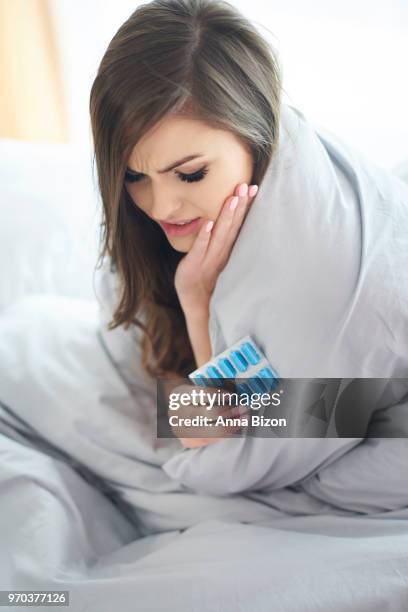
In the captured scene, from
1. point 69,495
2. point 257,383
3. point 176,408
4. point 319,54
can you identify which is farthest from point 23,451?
point 319,54

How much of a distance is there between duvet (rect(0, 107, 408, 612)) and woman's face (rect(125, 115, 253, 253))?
0.04 m

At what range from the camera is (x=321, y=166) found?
0.62m

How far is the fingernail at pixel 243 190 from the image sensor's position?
24.5 inches

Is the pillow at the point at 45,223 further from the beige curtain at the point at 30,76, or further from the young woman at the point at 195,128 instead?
the young woman at the point at 195,128

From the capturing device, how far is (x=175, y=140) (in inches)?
22.7

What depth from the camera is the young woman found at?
0.56m

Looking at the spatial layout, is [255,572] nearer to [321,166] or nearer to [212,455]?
[212,455]

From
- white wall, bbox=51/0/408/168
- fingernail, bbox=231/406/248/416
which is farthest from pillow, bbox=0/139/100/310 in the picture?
fingernail, bbox=231/406/248/416

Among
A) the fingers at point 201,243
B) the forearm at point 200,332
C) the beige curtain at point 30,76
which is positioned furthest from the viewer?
the beige curtain at point 30,76

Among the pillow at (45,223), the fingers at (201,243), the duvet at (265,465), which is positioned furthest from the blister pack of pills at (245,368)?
the pillow at (45,223)

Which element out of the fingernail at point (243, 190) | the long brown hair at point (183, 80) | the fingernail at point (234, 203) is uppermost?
the long brown hair at point (183, 80)

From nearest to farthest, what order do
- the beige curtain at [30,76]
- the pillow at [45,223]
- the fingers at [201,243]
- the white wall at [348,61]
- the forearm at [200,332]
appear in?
the fingers at [201,243] < the forearm at [200,332] < the white wall at [348,61] < the pillow at [45,223] < the beige curtain at [30,76]

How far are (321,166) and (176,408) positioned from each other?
36cm

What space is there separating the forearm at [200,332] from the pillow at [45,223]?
342 mm
